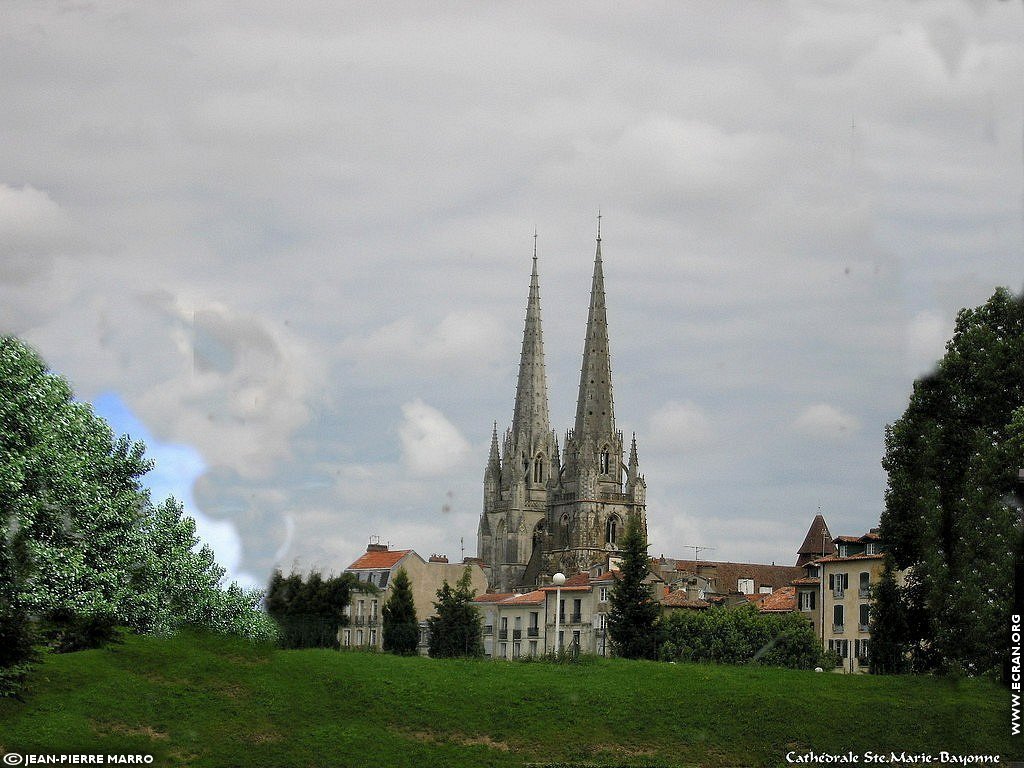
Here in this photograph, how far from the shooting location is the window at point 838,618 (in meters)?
81.8

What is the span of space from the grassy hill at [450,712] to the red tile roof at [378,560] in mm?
73111

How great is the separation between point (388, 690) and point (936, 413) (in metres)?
24.0

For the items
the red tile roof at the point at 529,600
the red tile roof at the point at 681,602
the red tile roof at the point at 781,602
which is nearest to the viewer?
the red tile roof at the point at 781,602

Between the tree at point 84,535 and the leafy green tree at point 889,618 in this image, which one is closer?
the tree at point 84,535

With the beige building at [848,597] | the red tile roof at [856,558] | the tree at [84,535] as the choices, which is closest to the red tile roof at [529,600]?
the beige building at [848,597]

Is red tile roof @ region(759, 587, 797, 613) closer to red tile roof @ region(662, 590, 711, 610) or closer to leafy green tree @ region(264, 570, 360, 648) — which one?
red tile roof @ region(662, 590, 711, 610)

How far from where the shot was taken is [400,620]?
3949 inches

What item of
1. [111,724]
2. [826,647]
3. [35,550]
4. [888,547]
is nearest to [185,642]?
[111,724]

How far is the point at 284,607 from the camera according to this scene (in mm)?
52312

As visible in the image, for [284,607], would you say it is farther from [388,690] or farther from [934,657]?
[934,657]

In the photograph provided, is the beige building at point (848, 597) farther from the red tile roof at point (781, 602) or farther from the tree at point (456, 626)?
the tree at point (456, 626)

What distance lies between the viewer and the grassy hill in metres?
42.2

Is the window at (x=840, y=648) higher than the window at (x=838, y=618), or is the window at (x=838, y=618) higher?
the window at (x=838, y=618)

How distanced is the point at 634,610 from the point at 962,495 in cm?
3306
